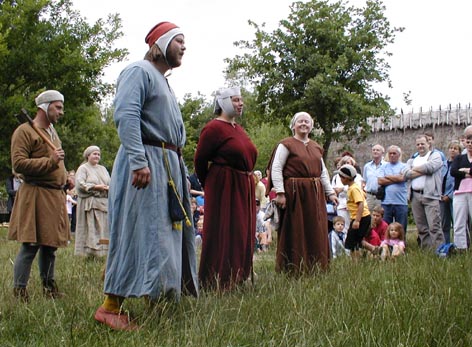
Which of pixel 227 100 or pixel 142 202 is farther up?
pixel 227 100

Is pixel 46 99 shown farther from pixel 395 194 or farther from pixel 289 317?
pixel 395 194

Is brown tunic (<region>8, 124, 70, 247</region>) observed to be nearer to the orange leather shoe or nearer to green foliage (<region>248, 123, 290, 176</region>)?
the orange leather shoe

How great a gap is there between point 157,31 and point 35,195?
1.92 metres

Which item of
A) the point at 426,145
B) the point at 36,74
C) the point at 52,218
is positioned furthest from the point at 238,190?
the point at 36,74

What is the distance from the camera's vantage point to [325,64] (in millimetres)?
21172

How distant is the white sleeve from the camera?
6559 mm

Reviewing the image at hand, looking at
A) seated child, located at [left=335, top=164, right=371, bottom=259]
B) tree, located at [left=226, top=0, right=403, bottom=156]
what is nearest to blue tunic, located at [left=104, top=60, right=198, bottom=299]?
seated child, located at [left=335, top=164, right=371, bottom=259]

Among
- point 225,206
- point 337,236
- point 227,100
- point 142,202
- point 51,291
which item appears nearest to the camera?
point 142,202

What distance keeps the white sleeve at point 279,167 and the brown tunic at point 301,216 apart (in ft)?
0.17

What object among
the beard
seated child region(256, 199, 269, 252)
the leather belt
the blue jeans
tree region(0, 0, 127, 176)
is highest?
tree region(0, 0, 127, 176)

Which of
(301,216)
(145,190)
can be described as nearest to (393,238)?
(301,216)

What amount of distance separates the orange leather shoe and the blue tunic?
130 millimetres

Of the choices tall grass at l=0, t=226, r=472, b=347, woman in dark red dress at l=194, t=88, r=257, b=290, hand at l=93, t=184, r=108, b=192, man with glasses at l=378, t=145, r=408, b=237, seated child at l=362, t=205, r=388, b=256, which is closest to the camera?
tall grass at l=0, t=226, r=472, b=347

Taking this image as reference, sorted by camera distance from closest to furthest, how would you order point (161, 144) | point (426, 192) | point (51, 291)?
point (161, 144), point (51, 291), point (426, 192)
